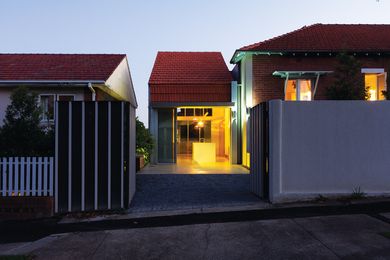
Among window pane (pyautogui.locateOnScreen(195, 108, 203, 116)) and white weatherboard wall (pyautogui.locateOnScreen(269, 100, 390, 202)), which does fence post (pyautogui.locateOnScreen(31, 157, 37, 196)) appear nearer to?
white weatherboard wall (pyautogui.locateOnScreen(269, 100, 390, 202))

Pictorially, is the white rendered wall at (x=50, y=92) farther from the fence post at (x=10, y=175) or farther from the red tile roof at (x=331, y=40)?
the fence post at (x=10, y=175)

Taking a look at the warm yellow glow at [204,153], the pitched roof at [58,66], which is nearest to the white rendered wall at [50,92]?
the pitched roof at [58,66]

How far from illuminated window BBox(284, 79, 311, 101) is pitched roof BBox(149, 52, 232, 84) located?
3295mm

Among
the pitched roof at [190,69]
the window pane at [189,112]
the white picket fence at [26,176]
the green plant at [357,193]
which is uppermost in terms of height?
the pitched roof at [190,69]

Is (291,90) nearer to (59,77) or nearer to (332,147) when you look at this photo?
(332,147)

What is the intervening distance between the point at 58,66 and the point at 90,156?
35.8 feet

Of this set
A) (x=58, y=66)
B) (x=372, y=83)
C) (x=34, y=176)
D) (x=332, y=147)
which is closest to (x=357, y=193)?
(x=332, y=147)

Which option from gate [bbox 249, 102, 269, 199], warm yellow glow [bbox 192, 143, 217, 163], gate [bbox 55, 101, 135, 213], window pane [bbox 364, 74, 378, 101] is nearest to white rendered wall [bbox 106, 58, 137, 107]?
warm yellow glow [bbox 192, 143, 217, 163]

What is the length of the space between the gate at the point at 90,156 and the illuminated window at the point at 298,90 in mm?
11149

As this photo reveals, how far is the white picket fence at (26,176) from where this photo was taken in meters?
8.86

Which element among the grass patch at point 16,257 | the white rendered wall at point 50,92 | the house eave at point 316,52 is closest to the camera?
the grass patch at point 16,257

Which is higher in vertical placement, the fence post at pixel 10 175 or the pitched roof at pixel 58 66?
the pitched roof at pixel 58 66

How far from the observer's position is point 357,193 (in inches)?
378

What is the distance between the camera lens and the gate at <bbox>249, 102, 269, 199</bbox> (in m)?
9.79
